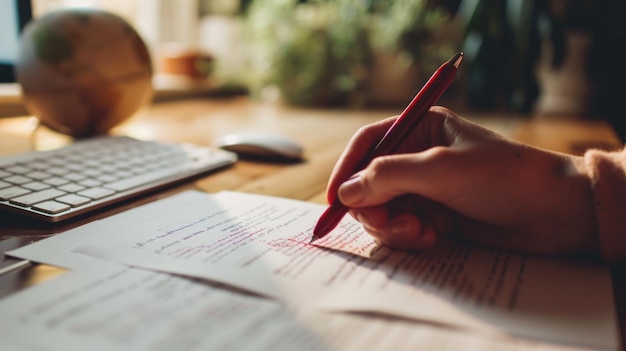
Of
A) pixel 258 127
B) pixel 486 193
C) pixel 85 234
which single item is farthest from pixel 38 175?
pixel 258 127

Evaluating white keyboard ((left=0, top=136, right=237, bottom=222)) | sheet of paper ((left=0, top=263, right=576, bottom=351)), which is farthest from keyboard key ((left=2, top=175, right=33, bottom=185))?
sheet of paper ((left=0, top=263, right=576, bottom=351))

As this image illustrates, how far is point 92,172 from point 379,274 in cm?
38

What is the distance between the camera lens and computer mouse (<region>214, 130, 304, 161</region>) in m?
0.81

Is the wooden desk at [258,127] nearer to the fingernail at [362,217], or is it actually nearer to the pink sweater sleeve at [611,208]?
the pink sweater sleeve at [611,208]

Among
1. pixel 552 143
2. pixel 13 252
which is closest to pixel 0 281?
pixel 13 252

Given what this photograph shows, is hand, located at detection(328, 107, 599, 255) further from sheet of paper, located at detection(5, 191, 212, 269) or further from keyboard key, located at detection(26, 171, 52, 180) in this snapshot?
keyboard key, located at detection(26, 171, 52, 180)

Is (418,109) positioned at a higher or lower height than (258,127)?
higher

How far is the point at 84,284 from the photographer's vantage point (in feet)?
1.09

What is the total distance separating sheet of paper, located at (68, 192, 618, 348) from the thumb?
5cm

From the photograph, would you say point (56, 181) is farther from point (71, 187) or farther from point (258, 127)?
point (258, 127)

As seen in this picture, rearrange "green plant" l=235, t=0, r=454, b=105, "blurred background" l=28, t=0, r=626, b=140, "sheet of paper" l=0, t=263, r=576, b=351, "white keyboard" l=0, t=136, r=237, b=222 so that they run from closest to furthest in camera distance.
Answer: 1. "sheet of paper" l=0, t=263, r=576, b=351
2. "white keyboard" l=0, t=136, r=237, b=222
3. "blurred background" l=28, t=0, r=626, b=140
4. "green plant" l=235, t=0, r=454, b=105

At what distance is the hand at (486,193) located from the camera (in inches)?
15.5

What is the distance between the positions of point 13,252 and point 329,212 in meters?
0.24

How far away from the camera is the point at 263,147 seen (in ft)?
2.65
